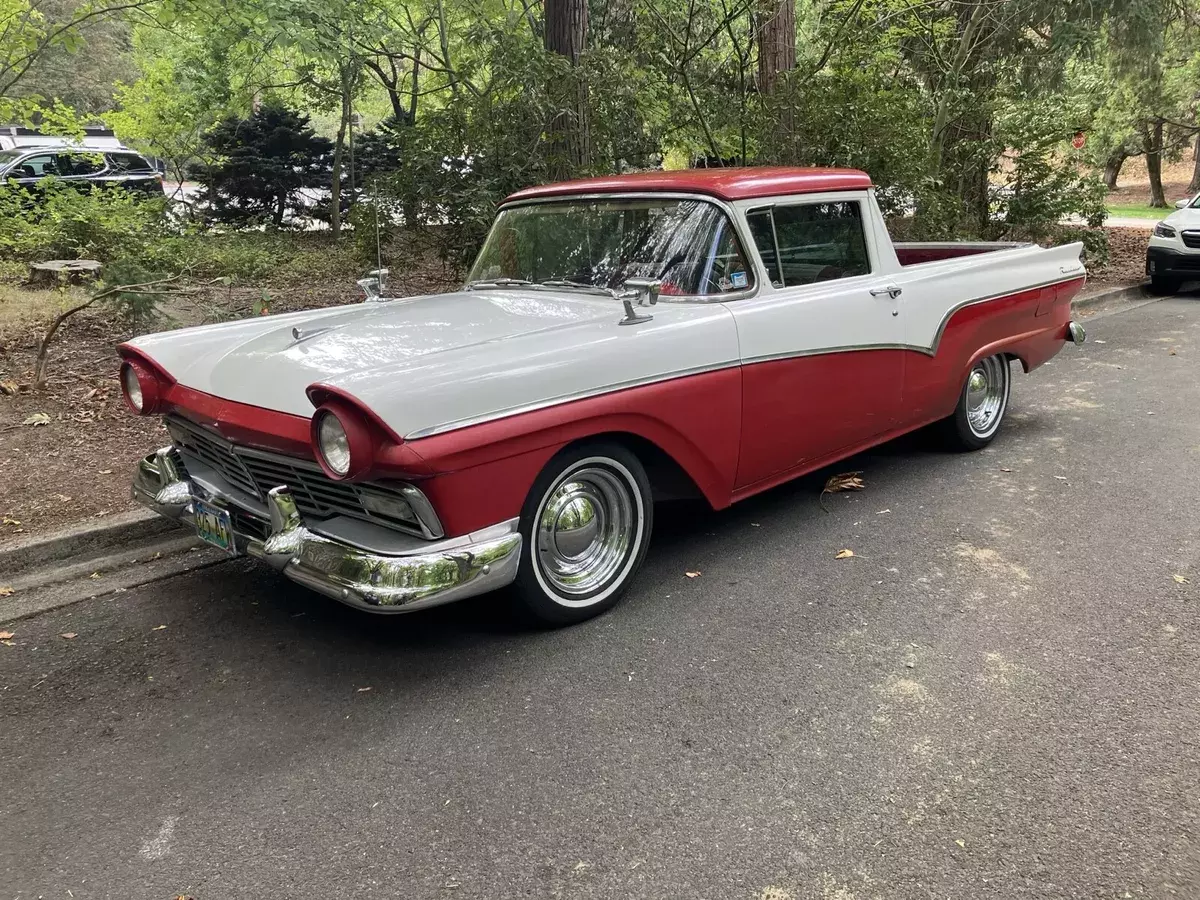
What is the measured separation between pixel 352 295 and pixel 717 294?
6.57 meters

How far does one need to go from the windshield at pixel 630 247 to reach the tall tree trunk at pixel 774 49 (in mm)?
5143

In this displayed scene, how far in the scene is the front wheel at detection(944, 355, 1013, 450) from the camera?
17.9ft

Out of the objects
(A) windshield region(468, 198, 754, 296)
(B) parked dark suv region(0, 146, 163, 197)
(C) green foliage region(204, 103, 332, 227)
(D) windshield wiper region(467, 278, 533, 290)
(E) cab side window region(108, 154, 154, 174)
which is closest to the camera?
(A) windshield region(468, 198, 754, 296)

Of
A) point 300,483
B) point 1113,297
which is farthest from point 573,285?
→ point 1113,297

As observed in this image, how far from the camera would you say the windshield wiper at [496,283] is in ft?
14.3

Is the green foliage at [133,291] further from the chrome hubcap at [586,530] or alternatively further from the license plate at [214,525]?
the chrome hubcap at [586,530]

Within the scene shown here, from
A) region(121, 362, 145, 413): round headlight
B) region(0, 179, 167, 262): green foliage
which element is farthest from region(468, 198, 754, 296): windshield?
region(0, 179, 167, 262): green foliage

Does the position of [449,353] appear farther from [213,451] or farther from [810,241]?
[810,241]

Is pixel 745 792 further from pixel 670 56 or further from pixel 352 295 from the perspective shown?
pixel 352 295

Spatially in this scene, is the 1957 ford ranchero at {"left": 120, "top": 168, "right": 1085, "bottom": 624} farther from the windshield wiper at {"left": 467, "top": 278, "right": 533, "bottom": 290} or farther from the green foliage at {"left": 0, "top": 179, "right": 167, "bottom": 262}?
the green foliage at {"left": 0, "top": 179, "right": 167, "bottom": 262}

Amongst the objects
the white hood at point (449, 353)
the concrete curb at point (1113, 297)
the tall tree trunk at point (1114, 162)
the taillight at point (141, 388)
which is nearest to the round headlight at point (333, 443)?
the white hood at point (449, 353)

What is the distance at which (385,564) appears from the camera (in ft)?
9.39

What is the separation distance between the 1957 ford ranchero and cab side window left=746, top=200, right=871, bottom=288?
0.04 feet

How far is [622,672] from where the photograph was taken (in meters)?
3.19
